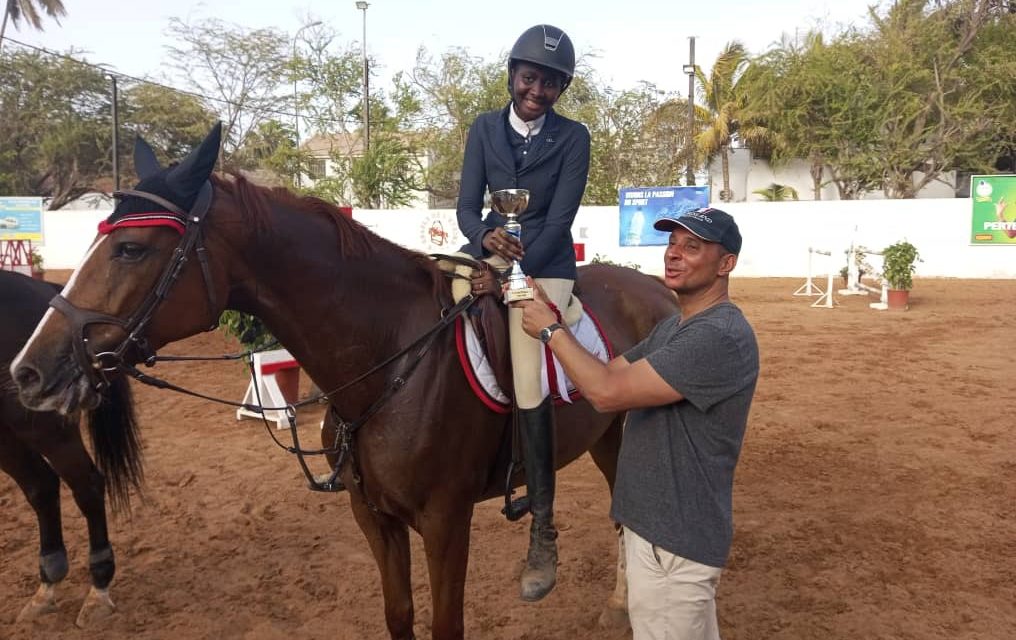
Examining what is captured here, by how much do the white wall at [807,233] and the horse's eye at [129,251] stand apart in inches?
764

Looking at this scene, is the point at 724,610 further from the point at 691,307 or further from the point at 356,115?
the point at 356,115

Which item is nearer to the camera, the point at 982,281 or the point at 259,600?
the point at 259,600

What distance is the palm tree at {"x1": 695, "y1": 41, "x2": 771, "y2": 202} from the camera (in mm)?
31906

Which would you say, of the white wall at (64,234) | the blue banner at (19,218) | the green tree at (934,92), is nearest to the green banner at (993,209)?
the green tree at (934,92)

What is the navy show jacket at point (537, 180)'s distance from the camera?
3156 millimetres

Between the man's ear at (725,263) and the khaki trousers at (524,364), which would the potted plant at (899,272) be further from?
the man's ear at (725,263)

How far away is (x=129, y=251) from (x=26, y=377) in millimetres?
492

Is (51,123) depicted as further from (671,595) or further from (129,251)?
(671,595)

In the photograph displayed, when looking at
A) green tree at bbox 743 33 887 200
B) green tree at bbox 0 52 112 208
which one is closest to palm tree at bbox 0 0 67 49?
green tree at bbox 0 52 112 208

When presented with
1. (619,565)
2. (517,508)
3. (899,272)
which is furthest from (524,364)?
(899,272)

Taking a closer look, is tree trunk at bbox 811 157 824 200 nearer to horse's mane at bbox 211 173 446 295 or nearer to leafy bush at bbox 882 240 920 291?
leafy bush at bbox 882 240 920 291

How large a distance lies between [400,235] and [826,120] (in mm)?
18474

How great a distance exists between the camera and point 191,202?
2316 millimetres

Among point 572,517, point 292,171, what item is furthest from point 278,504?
point 292,171
